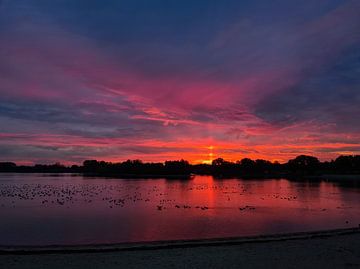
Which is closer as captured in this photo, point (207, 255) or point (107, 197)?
point (207, 255)

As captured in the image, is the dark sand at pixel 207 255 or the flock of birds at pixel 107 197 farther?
the flock of birds at pixel 107 197

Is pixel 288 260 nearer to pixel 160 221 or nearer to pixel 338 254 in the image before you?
pixel 338 254

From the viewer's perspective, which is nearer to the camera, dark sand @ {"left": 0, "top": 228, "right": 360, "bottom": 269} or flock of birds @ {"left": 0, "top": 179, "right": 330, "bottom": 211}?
dark sand @ {"left": 0, "top": 228, "right": 360, "bottom": 269}

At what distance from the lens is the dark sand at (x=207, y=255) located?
11523 millimetres

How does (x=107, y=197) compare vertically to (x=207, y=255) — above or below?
above

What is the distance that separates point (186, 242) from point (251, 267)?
4.28m

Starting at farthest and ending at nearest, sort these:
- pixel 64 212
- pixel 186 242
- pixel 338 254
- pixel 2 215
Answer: pixel 64 212, pixel 2 215, pixel 186 242, pixel 338 254

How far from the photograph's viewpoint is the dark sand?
37.8 ft

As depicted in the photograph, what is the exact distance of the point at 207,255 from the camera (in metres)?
12.8

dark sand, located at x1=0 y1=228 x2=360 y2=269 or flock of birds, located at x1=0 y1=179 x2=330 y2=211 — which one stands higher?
flock of birds, located at x1=0 y1=179 x2=330 y2=211

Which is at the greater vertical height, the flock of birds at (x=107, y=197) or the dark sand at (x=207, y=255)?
the flock of birds at (x=107, y=197)

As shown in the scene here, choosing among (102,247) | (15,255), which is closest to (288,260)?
(102,247)

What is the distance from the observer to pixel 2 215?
29984 mm

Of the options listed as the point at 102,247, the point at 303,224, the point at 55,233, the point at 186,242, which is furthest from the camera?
the point at 303,224
